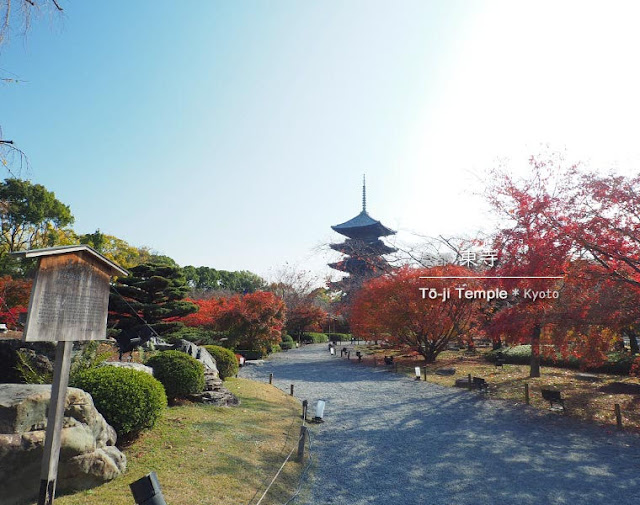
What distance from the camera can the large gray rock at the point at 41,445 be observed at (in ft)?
14.0

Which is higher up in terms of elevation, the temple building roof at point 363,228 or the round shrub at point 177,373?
the temple building roof at point 363,228

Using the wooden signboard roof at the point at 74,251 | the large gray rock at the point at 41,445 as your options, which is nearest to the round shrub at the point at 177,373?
the large gray rock at the point at 41,445

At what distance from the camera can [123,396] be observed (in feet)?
19.9

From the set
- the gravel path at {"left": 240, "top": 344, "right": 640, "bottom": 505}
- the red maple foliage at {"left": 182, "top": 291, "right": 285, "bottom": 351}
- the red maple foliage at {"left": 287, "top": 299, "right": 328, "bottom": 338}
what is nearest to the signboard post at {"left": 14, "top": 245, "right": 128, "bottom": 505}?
the gravel path at {"left": 240, "top": 344, "right": 640, "bottom": 505}

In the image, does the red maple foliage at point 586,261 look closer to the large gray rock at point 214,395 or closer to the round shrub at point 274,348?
the large gray rock at point 214,395

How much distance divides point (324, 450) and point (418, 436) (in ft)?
7.60

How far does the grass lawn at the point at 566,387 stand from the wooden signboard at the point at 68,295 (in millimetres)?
11446

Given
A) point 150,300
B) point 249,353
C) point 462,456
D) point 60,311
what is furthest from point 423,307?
point 60,311

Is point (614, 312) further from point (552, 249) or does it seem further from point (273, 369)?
point (273, 369)

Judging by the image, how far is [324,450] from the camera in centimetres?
757

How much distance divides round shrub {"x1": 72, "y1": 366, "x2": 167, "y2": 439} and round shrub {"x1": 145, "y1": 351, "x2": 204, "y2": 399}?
241 cm

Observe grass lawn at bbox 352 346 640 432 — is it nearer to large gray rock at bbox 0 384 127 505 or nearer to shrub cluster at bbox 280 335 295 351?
large gray rock at bbox 0 384 127 505

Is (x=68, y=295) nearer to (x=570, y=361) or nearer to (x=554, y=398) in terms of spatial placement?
(x=554, y=398)

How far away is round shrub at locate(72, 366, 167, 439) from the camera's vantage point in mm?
5945
